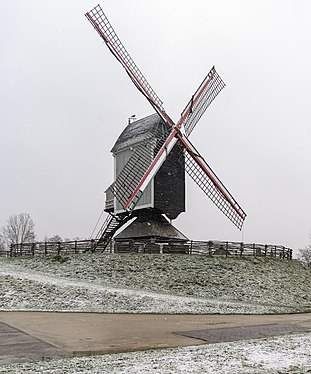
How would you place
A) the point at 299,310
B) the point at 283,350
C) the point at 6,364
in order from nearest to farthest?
the point at 6,364 < the point at 283,350 < the point at 299,310

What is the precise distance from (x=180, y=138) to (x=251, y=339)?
63.9ft

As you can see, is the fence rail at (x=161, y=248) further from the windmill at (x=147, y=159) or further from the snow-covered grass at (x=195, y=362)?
the snow-covered grass at (x=195, y=362)

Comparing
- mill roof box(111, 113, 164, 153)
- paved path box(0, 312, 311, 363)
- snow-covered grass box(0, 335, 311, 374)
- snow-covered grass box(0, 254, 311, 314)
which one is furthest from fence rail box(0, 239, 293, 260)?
snow-covered grass box(0, 335, 311, 374)

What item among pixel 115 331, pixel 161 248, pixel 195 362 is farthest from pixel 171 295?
pixel 195 362

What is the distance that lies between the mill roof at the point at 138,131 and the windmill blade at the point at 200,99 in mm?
1872

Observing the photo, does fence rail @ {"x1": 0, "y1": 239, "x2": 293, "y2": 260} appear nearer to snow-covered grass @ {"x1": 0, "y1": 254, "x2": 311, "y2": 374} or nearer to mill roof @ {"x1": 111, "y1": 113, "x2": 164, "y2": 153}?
snow-covered grass @ {"x1": 0, "y1": 254, "x2": 311, "y2": 374}

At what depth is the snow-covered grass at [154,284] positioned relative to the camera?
17.1m

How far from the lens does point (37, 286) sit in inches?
741

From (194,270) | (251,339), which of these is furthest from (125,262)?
(251,339)

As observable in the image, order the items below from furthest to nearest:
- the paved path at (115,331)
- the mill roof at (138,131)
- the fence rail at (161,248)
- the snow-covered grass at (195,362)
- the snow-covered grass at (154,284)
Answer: the mill roof at (138,131) < the fence rail at (161,248) < the snow-covered grass at (154,284) < the paved path at (115,331) < the snow-covered grass at (195,362)

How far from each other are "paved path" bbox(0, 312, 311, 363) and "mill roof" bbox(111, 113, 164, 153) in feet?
49.7

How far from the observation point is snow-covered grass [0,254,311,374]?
7.50m

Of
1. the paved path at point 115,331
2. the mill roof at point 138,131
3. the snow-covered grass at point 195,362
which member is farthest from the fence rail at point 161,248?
the snow-covered grass at point 195,362

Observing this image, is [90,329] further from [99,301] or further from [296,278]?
[296,278]
